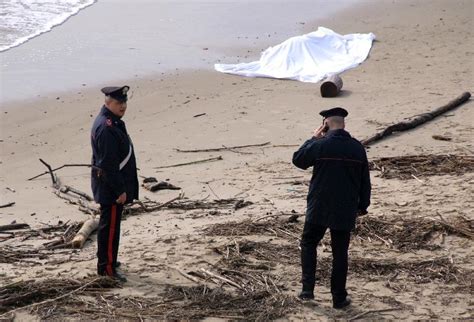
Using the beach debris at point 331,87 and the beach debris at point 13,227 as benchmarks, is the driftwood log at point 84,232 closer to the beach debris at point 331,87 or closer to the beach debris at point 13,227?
the beach debris at point 13,227

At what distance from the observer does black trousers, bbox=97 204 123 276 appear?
711 cm

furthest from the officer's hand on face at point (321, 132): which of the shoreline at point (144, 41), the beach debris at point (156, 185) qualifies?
the shoreline at point (144, 41)

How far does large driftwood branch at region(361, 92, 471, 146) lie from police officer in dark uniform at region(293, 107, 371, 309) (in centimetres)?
563

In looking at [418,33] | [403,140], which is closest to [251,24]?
[418,33]

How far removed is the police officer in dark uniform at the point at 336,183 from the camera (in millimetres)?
6312

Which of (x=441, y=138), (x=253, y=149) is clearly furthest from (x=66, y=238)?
(x=441, y=138)

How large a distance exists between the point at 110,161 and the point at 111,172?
9cm

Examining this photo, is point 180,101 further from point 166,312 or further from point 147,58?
point 166,312

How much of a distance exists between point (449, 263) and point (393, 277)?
58 centimetres

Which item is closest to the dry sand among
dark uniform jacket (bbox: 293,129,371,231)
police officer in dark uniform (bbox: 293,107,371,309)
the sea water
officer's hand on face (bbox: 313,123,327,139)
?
police officer in dark uniform (bbox: 293,107,371,309)

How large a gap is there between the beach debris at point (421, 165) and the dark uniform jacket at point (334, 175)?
3.87m

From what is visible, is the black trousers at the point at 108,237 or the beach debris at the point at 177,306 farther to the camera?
the black trousers at the point at 108,237

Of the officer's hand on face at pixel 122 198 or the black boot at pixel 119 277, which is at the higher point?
the officer's hand on face at pixel 122 198

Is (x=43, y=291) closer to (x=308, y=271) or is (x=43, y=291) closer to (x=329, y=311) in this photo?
(x=308, y=271)
